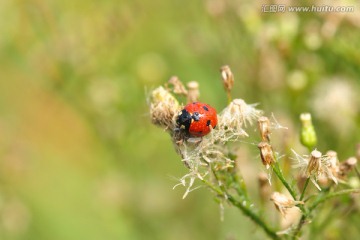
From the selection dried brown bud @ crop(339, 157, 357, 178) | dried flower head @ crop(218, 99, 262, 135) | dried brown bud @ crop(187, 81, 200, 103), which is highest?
dried brown bud @ crop(187, 81, 200, 103)

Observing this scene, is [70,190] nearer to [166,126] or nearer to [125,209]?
[125,209]

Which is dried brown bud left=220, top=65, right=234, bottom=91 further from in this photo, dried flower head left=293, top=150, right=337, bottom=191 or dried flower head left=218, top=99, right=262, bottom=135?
dried flower head left=293, top=150, right=337, bottom=191

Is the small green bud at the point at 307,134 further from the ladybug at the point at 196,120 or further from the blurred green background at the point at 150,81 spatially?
the ladybug at the point at 196,120

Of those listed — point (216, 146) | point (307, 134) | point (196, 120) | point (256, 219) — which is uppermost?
point (196, 120)

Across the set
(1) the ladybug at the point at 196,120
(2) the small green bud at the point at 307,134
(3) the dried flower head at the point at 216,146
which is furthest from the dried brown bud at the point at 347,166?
(1) the ladybug at the point at 196,120

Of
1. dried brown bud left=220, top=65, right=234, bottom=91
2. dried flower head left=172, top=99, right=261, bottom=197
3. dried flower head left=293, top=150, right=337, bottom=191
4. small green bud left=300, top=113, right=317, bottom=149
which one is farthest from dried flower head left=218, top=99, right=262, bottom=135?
small green bud left=300, top=113, right=317, bottom=149

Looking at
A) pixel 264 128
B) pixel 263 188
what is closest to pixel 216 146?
pixel 264 128

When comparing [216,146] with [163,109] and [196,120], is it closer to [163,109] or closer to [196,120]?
[196,120]
